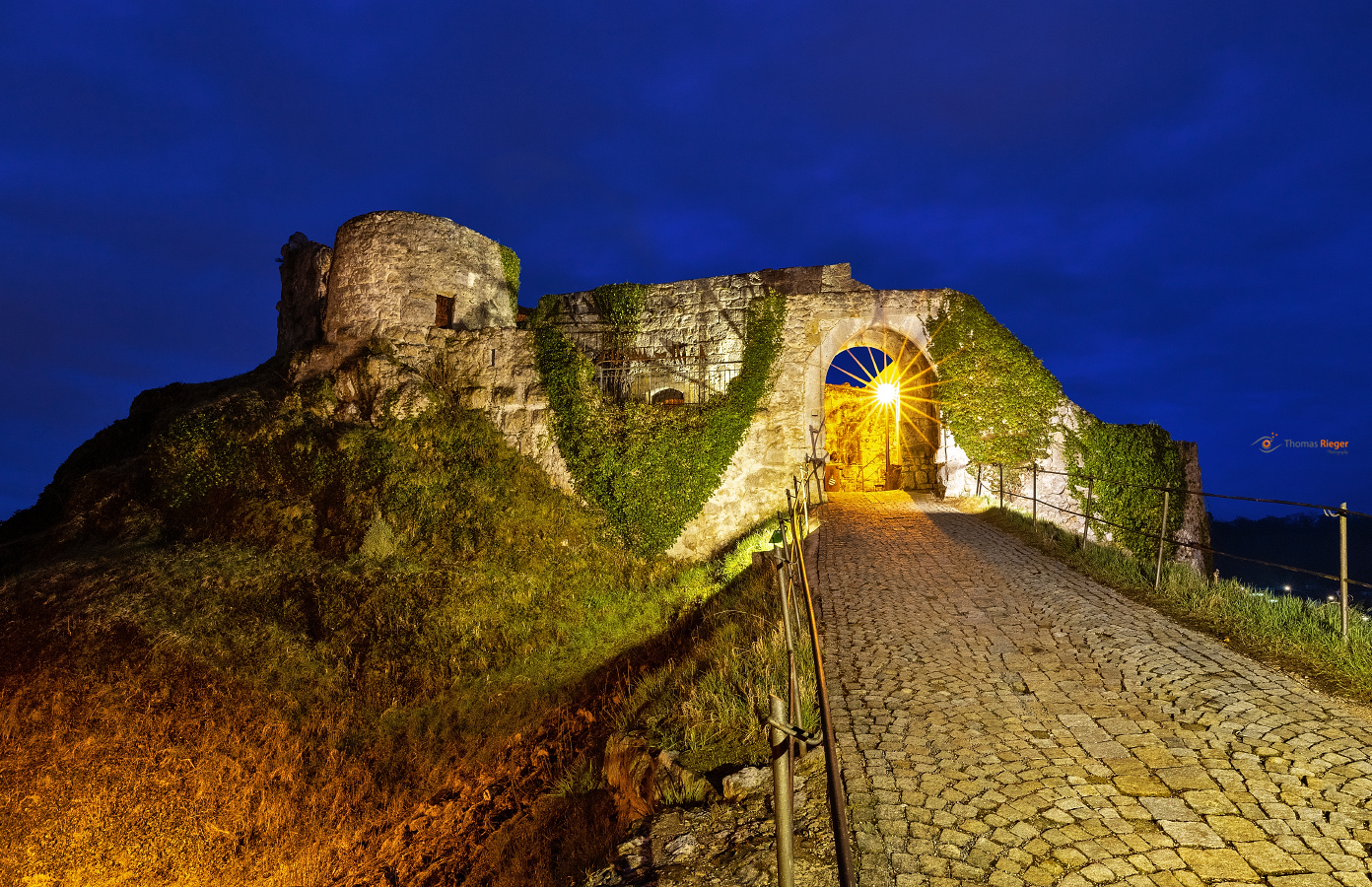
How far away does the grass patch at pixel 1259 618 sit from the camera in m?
5.08

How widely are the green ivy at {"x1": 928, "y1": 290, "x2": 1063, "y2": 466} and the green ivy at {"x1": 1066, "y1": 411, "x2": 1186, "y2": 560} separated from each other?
0.82 meters

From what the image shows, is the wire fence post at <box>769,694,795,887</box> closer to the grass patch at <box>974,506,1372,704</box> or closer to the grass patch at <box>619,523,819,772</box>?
the grass patch at <box>619,523,819,772</box>

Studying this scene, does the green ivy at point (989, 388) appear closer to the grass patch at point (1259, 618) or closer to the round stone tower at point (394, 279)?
the grass patch at point (1259, 618)

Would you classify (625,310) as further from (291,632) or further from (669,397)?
(291,632)

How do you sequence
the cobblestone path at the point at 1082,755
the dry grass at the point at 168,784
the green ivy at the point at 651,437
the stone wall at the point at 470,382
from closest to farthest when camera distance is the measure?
the cobblestone path at the point at 1082,755, the dry grass at the point at 168,784, the green ivy at the point at 651,437, the stone wall at the point at 470,382

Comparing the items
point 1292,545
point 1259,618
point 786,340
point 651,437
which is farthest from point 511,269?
point 1292,545

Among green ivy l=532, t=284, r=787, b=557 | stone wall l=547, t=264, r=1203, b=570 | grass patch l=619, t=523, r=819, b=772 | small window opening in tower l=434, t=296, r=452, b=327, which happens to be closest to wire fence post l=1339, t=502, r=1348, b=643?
grass patch l=619, t=523, r=819, b=772

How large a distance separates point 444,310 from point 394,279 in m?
1.19

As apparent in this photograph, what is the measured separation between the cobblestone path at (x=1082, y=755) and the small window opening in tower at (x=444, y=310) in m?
11.8

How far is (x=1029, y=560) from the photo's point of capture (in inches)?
369

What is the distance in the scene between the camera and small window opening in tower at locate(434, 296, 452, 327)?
15.3 m

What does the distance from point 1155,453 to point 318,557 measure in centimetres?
1654

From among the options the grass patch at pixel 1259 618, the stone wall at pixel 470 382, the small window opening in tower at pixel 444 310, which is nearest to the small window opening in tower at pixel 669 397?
the stone wall at pixel 470 382

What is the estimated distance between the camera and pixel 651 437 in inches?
559
